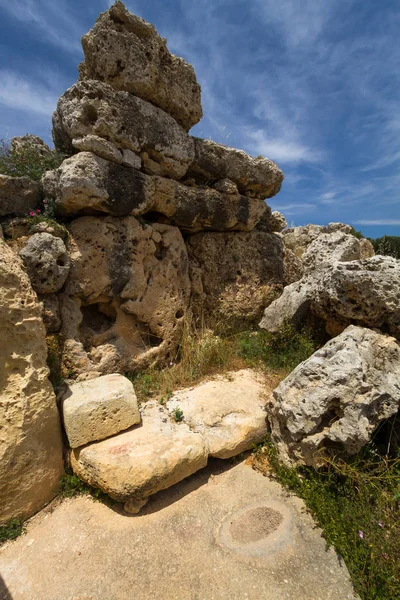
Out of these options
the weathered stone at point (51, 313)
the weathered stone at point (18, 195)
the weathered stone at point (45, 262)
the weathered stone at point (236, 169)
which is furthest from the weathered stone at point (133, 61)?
the weathered stone at point (51, 313)

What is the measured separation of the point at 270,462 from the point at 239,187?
16.2 ft

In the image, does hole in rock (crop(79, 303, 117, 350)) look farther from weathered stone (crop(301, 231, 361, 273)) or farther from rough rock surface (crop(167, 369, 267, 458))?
weathered stone (crop(301, 231, 361, 273))

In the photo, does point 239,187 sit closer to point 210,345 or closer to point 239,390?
point 210,345

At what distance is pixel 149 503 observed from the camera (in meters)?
2.90

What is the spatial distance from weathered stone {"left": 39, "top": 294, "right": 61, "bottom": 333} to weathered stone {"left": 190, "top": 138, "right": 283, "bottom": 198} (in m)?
3.32

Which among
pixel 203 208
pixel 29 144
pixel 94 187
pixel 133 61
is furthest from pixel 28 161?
pixel 203 208

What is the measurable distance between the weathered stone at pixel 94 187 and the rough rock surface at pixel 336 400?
10.6 feet

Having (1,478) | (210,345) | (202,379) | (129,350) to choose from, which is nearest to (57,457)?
(1,478)

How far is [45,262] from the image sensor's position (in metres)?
3.59

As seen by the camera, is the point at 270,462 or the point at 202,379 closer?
the point at 270,462

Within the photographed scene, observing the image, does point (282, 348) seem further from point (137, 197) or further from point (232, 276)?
point (137, 197)

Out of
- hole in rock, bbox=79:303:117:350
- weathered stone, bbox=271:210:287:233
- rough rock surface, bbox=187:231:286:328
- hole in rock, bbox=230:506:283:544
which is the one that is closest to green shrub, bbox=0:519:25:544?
hole in rock, bbox=230:506:283:544

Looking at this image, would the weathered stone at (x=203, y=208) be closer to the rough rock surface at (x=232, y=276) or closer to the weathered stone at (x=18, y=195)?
the rough rock surface at (x=232, y=276)

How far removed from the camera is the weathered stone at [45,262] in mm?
3555
